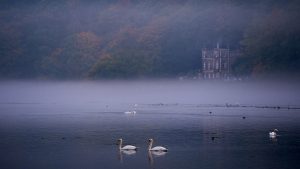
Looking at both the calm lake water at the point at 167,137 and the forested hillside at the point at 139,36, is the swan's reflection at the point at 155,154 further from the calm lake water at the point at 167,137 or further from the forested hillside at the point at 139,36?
the forested hillside at the point at 139,36

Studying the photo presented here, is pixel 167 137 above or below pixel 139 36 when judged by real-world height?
below

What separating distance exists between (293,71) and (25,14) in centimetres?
4738

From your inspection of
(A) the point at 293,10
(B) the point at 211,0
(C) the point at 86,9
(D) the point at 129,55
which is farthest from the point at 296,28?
(C) the point at 86,9

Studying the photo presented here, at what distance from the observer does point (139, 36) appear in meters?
95.4

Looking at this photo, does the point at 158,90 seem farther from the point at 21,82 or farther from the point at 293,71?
the point at 21,82

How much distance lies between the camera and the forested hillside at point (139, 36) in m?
79.4

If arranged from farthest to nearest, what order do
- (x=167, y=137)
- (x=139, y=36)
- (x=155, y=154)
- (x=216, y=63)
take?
(x=139, y=36) < (x=216, y=63) < (x=167, y=137) < (x=155, y=154)

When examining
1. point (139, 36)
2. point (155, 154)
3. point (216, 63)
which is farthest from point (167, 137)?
point (139, 36)

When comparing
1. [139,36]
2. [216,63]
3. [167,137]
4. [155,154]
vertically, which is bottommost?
[155,154]

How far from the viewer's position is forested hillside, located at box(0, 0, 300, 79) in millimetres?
79375

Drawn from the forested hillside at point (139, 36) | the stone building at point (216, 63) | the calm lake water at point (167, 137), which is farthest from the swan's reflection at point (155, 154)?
the stone building at point (216, 63)

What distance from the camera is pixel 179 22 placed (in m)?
90.5

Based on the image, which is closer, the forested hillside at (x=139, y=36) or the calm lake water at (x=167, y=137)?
the calm lake water at (x=167, y=137)

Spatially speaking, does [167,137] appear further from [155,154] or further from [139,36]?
[139,36]
